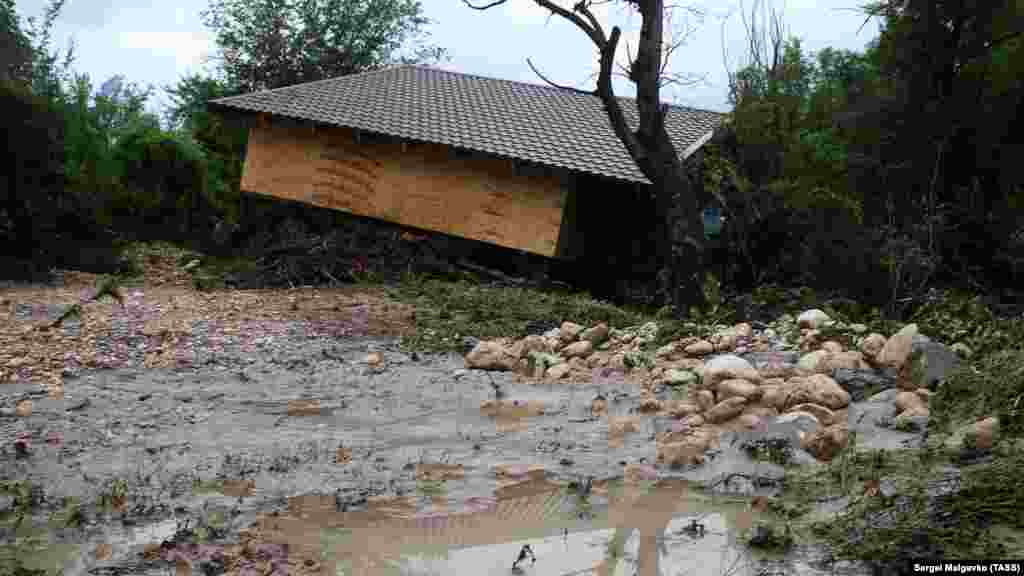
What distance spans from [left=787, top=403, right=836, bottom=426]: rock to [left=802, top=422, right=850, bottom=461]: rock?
411mm

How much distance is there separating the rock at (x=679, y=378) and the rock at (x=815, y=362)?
29.5 inches

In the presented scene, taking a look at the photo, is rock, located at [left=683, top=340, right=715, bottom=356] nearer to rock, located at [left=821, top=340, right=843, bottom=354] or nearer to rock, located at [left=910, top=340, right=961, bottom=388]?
rock, located at [left=821, top=340, right=843, bottom=354]

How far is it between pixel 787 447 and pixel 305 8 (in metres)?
29.1

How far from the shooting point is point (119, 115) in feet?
68.4

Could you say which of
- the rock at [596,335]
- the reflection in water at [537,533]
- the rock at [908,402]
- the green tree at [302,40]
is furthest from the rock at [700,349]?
the green tree at [302,40]

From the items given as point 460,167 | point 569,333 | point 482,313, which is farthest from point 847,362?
point 460,167

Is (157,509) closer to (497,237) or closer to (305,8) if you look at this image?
(497,237)

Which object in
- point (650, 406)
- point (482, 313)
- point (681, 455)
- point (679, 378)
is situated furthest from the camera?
point (482, 313)

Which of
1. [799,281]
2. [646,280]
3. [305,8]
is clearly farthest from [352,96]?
[305,8]

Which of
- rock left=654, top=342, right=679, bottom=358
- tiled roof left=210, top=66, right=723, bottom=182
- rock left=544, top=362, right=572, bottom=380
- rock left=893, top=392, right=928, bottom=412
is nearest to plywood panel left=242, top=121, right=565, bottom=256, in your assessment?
tiled roof left=210, top=66, right=723, bottom=182

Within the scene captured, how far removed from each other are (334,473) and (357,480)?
0.20m

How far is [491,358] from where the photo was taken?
25.7 ft

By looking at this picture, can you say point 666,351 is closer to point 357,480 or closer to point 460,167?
point 357,480

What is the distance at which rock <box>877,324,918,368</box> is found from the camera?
6.14 m
